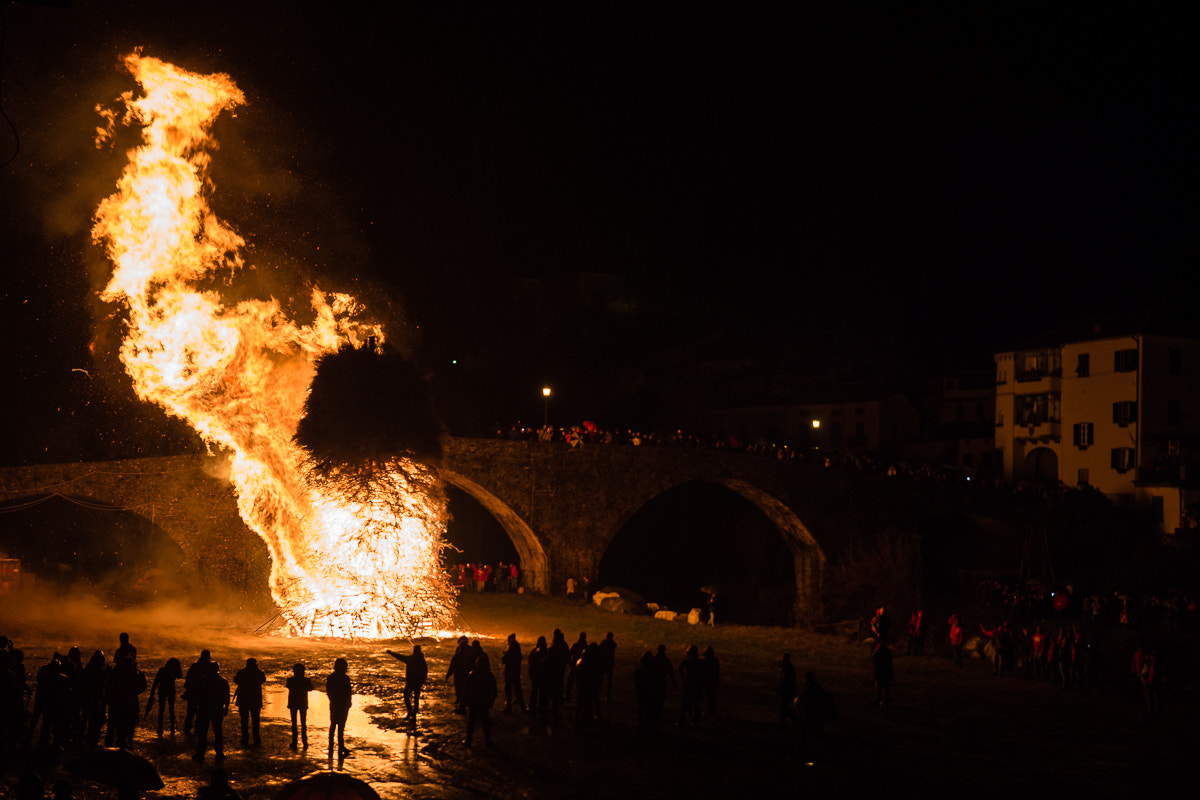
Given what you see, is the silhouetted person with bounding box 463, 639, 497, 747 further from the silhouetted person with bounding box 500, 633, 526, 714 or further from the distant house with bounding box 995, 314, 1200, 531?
the distant house with bounding box 995, 314, 1200, 531

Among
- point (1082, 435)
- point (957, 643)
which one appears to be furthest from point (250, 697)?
point (1082, 435)

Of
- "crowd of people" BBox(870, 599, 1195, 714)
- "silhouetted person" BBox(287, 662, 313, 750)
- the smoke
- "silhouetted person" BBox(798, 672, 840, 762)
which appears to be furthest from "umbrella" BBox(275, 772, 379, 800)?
the smoke

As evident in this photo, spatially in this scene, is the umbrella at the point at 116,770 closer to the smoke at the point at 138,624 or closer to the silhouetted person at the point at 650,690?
the silhouetted person at the point at 650,690

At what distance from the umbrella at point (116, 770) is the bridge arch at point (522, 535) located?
93.0 feet

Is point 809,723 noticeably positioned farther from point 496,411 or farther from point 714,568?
point 496,411

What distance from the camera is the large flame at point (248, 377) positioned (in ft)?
78.5

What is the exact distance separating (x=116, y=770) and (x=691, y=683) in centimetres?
914

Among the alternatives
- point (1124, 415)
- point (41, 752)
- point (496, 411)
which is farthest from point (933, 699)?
point (496, 411)

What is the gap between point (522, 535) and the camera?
131 feet

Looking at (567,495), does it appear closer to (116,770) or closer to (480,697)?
(480,697)

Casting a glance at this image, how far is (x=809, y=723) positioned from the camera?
13.5 metres

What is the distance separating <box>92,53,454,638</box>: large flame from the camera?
78.5 ft

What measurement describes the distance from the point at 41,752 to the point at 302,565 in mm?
12745

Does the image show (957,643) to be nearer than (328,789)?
No
